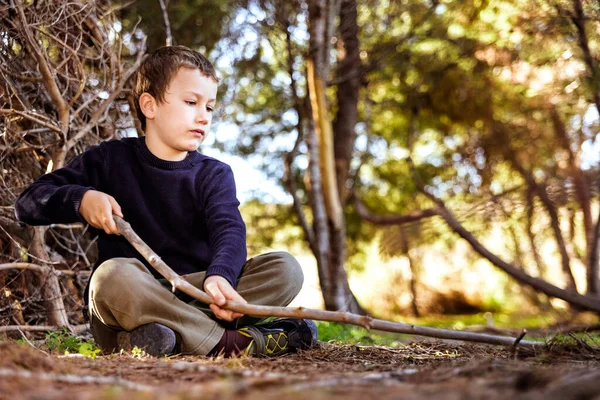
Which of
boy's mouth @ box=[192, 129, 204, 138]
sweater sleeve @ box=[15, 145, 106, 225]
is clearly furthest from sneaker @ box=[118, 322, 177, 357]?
boy's mouth @ box=[192, 129, 204, 138]

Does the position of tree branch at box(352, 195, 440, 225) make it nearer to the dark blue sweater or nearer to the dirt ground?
the dark blue sweater

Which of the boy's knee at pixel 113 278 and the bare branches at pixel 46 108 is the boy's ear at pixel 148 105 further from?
the boy's knee at pixel 113 278

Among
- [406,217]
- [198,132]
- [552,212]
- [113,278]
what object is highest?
[198,132]

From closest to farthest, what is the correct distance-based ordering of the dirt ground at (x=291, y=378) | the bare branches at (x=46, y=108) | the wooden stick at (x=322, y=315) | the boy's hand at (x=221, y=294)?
the dirt ground at (x=291, y=378)
the wooden stick at (x=322, y=315)
the boy's hand at (x=221, y=294)
the bare branches at (x=46, y=108)

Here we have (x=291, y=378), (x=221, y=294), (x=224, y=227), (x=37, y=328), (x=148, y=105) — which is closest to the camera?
(x=291, y=378)

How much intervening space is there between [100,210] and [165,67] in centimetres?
84

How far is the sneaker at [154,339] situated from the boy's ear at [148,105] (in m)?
1.07

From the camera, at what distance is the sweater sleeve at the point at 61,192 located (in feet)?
8.92

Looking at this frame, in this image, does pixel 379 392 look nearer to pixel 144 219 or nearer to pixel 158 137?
pixel 144 219

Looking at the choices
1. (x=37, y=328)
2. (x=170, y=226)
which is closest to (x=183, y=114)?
(x=170, y=226)

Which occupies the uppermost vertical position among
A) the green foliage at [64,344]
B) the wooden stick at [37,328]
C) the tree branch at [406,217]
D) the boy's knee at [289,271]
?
the tree branch at [406,217]

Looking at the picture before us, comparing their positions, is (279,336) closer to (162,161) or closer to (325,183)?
(162,161)

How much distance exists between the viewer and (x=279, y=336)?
2811 millimetres

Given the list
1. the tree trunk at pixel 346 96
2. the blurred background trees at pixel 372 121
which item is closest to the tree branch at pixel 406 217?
the blurred background trees at pixel 372 121
